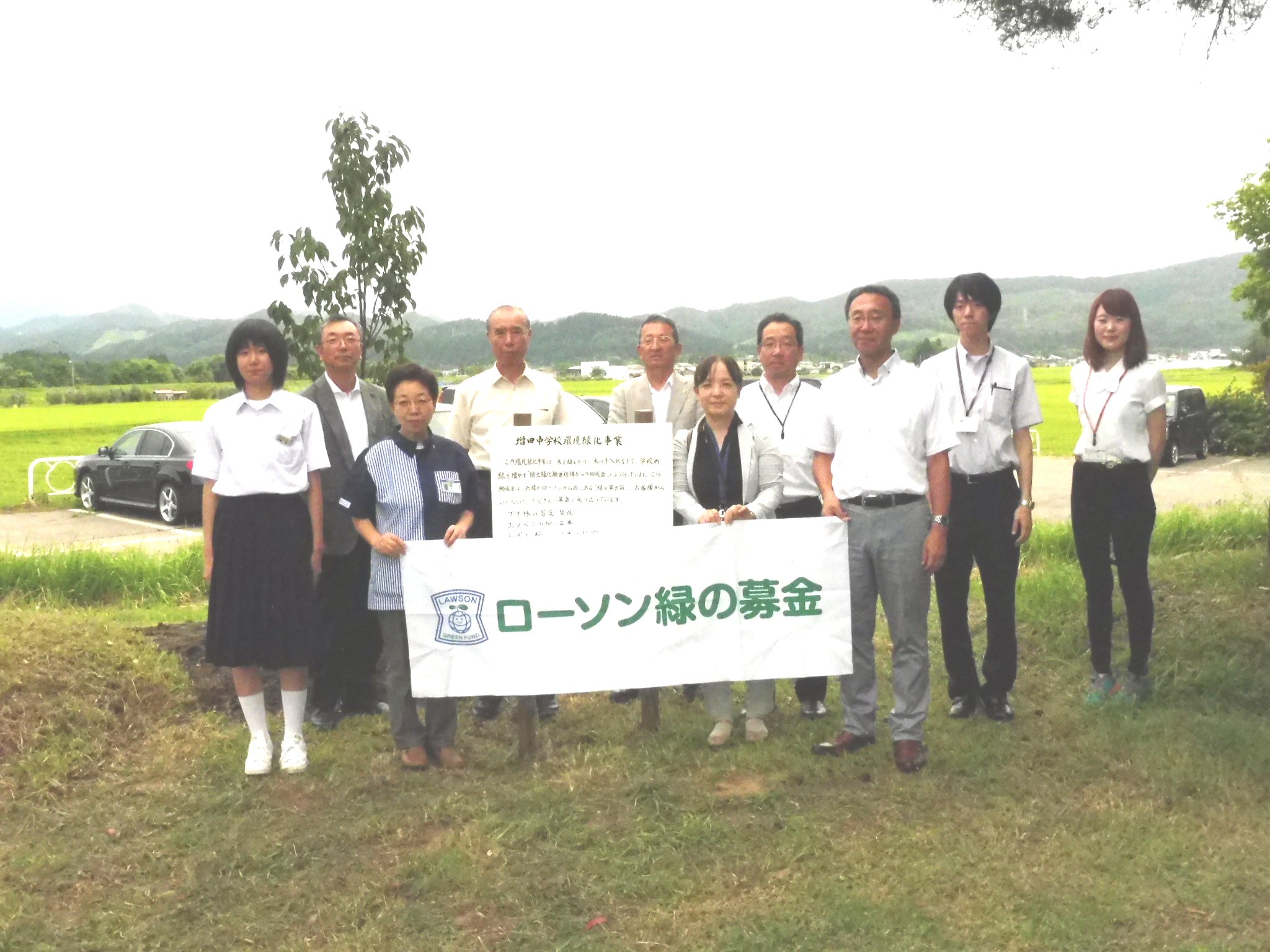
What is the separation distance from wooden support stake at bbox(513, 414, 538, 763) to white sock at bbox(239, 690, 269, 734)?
1051 mm

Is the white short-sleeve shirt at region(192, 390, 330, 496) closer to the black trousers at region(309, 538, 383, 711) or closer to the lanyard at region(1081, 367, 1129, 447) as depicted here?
the black trousers at region(309, 538, 383, 711)

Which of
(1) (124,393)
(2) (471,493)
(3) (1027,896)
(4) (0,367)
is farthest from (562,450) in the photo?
(4) (0,367)

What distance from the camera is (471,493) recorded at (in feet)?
14.7


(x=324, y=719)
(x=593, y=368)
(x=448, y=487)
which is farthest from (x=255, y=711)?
(x=593, y=368)

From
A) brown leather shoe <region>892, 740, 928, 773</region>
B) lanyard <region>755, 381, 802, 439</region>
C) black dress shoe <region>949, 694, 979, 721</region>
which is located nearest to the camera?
brown leather shoe <region>892, 740, 928, 773</region>

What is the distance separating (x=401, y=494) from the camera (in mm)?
4367

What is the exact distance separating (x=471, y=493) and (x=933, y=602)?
13.8 ft

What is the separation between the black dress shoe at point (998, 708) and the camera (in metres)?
4.90

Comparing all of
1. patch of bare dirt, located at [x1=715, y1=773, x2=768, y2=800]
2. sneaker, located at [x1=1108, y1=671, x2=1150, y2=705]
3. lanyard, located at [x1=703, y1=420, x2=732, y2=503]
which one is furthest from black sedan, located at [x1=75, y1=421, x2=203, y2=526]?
sneaker, located at [x1=1108, y1=671, x2=1150, y2=705]

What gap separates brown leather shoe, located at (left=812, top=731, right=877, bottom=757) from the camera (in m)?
4.47

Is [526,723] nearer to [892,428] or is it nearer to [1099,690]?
[892,428]

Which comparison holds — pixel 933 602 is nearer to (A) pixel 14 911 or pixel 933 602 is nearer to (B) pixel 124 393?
(A) pixel 14 911

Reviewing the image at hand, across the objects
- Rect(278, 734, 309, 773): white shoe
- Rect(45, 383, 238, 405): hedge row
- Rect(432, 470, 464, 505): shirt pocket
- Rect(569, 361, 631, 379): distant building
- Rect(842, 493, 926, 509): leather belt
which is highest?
Rect(45, 383, 238, 405): hedge row

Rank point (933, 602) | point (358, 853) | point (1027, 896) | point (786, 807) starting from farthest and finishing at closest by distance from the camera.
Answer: point (933, 602), point (786, 807), point (358, 853), point (1027, 896)
